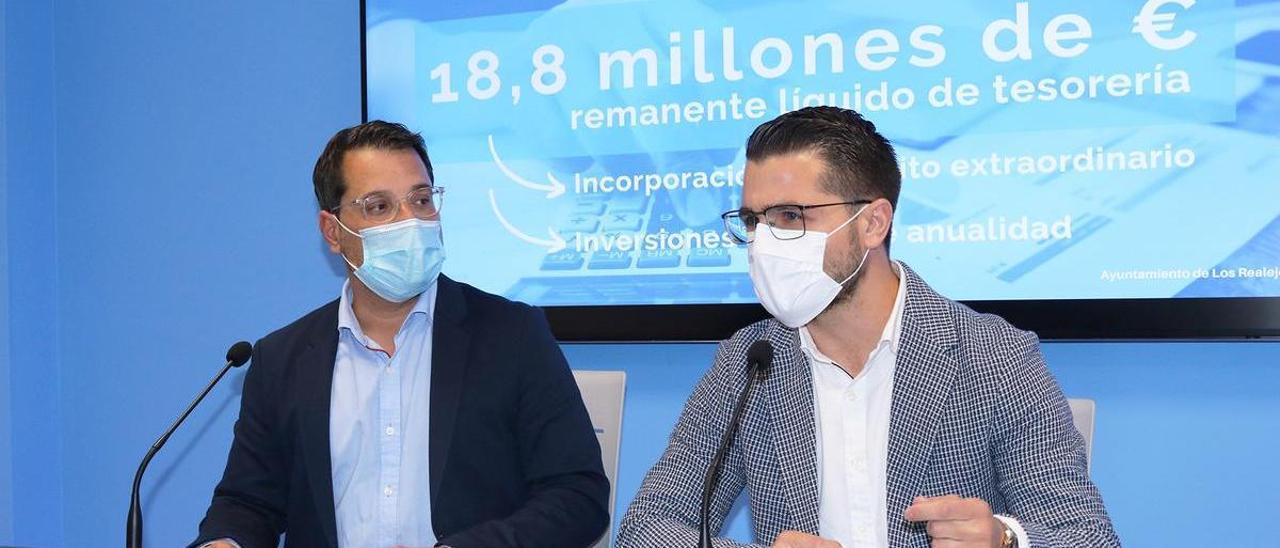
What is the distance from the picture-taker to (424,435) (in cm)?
219

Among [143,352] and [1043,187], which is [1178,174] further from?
[143,352]

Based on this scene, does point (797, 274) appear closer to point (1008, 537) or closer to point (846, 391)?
point (846, 391)

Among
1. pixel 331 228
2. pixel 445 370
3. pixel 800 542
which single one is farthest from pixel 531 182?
pixel 800 542

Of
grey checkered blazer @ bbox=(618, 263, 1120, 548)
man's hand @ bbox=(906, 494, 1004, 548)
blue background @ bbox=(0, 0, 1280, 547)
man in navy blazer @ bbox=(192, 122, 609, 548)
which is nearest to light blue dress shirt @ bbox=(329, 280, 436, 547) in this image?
man in navy blazer @ bbox=(192, 122, 609, 548)

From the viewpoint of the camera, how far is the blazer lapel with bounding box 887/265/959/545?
1.87 m

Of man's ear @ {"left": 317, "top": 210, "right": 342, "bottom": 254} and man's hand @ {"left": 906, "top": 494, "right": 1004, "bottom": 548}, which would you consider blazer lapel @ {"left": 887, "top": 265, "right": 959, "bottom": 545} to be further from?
man's ear @ {"left": 317, "top": 210, "right": 342, "bottom": 254}

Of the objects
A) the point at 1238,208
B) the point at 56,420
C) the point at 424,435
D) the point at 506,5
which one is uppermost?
the point at 506,5

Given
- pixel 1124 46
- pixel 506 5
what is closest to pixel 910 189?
pixel 1124 46

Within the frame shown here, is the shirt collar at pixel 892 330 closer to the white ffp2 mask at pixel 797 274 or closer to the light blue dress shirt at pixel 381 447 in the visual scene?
the white ffp2 mask at pixel 797 274

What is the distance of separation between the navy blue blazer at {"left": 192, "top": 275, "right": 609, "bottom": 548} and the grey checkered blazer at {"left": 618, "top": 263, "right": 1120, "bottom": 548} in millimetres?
211

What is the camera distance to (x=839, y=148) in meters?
1.98

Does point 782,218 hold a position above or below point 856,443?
above

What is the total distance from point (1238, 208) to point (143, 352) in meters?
3.29

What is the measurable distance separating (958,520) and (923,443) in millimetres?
319
